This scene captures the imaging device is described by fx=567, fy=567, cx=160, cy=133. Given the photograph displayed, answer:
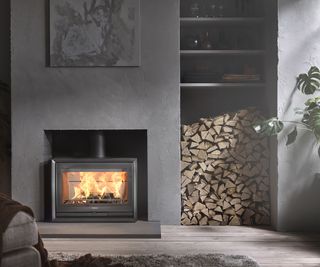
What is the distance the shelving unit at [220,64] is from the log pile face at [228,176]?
413mm

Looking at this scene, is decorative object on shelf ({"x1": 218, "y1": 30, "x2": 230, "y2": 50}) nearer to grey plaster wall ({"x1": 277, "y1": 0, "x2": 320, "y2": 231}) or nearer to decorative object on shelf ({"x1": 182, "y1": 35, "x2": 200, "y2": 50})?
decorative object on shelf ({"x1": 182, "y1": 35, "x2": 200, "y2": 50})

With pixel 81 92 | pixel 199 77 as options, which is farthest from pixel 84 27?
pixel 199 77

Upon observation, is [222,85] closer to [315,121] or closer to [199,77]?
[199,77]

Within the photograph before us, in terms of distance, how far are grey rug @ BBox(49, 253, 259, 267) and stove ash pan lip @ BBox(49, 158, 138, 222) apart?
1086 mm

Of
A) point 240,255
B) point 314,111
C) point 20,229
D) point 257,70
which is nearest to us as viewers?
point 20,229

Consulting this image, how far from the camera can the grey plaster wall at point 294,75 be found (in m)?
4.69

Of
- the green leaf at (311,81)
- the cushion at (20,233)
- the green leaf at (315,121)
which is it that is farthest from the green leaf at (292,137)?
the cushion at (20,233)

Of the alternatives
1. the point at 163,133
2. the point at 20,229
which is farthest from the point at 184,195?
the point at 20,229

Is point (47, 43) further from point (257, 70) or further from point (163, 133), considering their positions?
point (257, 70)

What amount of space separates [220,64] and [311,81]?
3.84 ft

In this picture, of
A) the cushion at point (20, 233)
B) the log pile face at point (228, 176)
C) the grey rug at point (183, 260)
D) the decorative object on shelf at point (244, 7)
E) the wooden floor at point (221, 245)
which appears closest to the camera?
the cushion at point (20, 233)

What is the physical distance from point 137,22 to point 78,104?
0.87m

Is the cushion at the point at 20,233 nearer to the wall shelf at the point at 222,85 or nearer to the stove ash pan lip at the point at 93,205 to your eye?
the stove ash pan lip at the point at 93,205

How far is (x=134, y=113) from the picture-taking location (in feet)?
16.1
